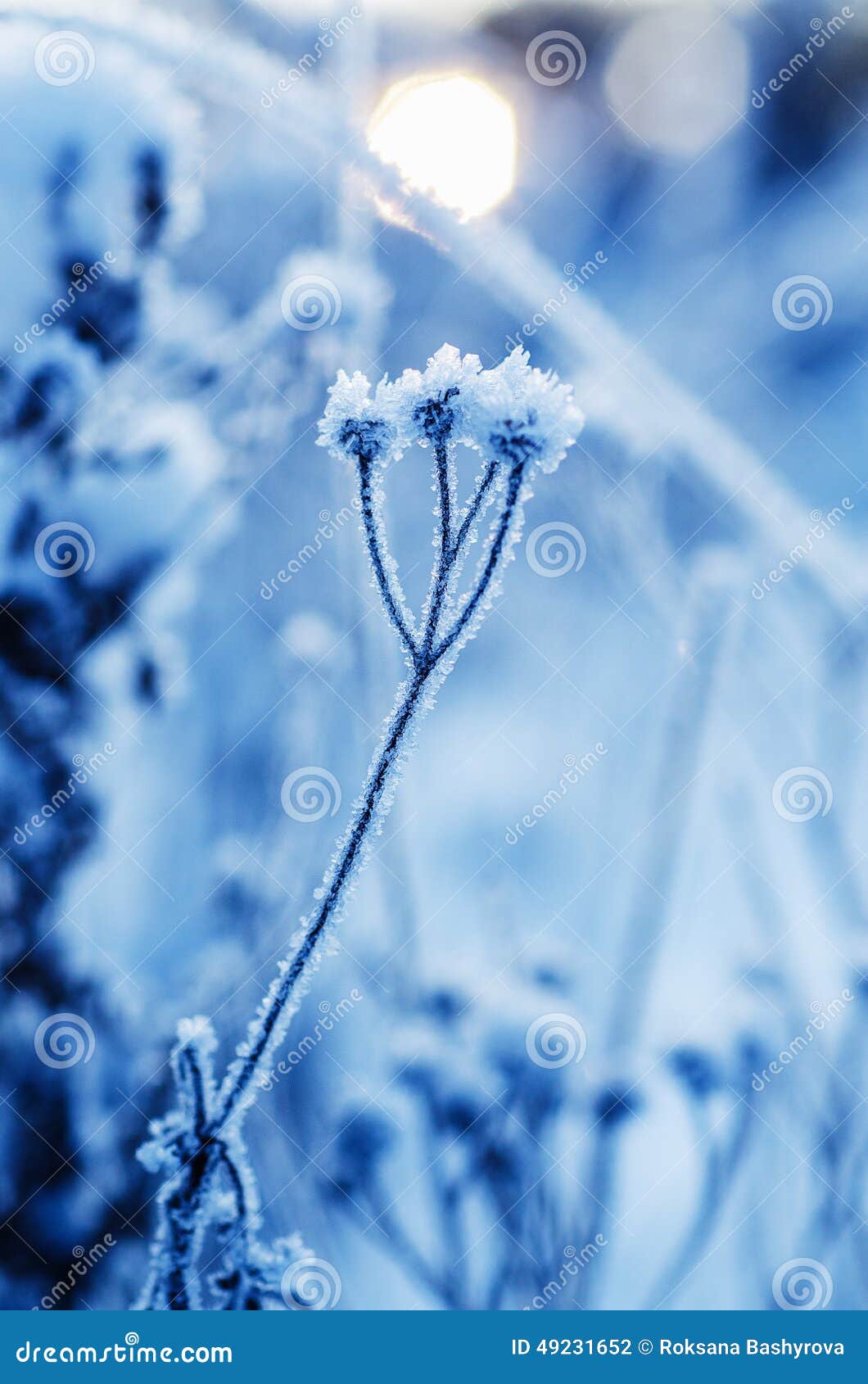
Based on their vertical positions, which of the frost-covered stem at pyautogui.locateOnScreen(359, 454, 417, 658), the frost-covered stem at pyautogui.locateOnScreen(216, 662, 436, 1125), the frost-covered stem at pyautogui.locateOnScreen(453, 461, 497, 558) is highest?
the frost-covered stem at pyautogui.locateOnScreen(453, 461, 497, 558)

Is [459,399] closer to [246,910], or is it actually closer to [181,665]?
[181,665]

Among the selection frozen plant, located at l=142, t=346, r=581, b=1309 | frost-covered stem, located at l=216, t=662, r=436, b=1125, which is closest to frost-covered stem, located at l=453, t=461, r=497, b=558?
frozen plant, located at l=142, t=346, r=581, b=1309

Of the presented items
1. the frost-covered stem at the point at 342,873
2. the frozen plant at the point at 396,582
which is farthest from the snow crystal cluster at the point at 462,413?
the frost-covered stem at the point at 342,873

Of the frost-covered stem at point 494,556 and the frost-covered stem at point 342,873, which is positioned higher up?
the frost-covered stem at point 494,556

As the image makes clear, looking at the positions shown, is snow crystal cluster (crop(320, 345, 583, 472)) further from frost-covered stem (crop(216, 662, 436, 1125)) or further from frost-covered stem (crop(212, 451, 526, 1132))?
frost-covered stem (crop(216, 662, 436, 1125))

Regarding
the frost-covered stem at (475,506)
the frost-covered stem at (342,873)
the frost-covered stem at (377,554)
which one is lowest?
the frost-covered stem at (342,873)

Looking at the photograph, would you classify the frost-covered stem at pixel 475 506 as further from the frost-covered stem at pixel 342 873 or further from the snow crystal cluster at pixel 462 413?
the frost-covered stem at pixel 342 873
